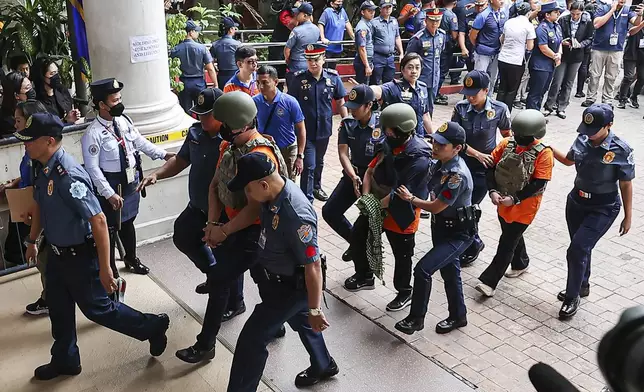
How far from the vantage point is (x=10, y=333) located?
5398mm

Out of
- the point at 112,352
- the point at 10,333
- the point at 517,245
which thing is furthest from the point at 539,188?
the point at 10,333

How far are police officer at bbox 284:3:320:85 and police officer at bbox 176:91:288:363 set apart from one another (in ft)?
18.0

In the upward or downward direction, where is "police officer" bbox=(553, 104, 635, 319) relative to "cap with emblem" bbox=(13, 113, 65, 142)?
downward

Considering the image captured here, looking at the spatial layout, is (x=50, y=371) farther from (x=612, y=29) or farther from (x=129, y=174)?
(x=612, y=29)

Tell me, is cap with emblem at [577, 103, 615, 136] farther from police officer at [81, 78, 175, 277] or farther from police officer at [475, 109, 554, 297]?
police officer at [81, 78, 175, 277]

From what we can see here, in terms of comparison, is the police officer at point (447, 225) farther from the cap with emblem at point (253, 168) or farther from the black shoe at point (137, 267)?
the black shoe at point (137, 267)

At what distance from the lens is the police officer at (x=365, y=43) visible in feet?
36.8

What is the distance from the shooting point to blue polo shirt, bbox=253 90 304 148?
7.05 m

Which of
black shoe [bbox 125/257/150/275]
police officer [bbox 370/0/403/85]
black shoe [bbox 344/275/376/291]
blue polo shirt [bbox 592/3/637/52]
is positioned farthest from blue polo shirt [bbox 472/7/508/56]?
black shoe [bbox 125/257/150/275]

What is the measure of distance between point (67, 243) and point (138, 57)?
2.76m

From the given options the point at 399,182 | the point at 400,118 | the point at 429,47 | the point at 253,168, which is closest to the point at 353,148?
the point at 399,182

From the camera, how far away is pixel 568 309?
5754mm

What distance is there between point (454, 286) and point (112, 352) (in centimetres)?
268

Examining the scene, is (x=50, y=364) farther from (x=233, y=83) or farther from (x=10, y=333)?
(x=233, y=83)
